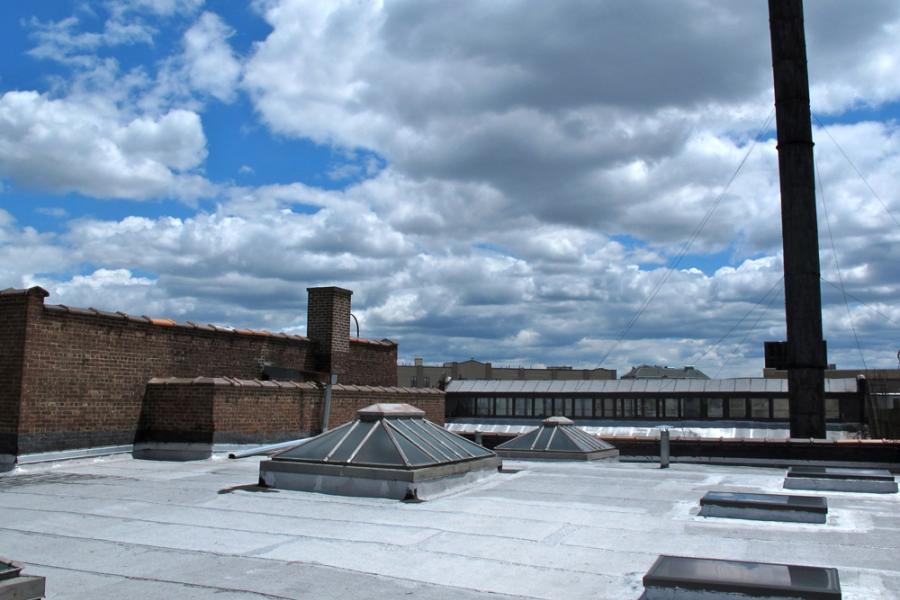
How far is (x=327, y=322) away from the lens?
974 inches

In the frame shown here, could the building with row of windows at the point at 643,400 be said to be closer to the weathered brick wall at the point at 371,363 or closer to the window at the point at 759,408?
the window at the point at 759,408

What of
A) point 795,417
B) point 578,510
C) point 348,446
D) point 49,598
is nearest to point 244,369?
point 348,446

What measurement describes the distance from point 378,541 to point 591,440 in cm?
1183

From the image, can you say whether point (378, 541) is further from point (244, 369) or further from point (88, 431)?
point (244, 369)

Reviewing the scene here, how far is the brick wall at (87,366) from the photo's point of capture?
15.5m

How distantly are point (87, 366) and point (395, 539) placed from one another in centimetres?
1095


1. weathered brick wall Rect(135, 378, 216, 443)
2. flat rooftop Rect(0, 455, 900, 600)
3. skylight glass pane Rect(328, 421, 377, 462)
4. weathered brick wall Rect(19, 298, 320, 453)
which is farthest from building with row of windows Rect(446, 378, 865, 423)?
skylight glass pane Rect(328, 421, 377, 462)

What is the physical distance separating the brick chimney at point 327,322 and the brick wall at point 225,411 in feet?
14.0

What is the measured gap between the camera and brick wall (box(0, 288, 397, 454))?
608 inches

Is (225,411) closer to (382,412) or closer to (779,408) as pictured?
(382,412)

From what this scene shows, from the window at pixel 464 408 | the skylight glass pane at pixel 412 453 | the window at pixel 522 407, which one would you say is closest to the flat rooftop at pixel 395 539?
the skylight glass pane at pixel 412 453

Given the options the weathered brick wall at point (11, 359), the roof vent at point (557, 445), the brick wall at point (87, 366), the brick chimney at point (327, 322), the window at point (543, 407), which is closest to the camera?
the weathered brick wall at point (11, 359)

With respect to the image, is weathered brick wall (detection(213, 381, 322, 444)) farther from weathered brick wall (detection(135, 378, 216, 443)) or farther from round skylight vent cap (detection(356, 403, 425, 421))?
round skylight vent cap (detection(356, 403, 425, 421))

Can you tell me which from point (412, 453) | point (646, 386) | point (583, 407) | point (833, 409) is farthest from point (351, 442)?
point (833, 409)
